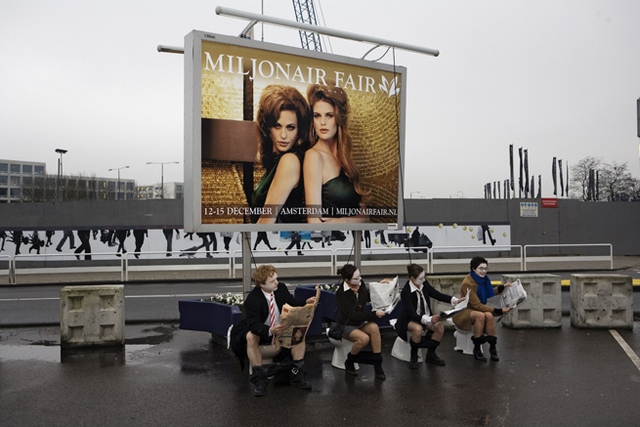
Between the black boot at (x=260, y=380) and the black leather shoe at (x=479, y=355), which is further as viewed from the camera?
the black leather shoe at (x=479, y=355)

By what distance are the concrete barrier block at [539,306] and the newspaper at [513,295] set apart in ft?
6.91

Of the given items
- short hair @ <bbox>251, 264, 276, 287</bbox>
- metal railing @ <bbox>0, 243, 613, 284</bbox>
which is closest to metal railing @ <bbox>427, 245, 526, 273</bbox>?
metal railing @ <bbox>0, 243, 613, 284</bbox>

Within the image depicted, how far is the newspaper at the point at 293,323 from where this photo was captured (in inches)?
276

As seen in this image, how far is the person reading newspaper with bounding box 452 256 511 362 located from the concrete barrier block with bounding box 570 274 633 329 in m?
2.76

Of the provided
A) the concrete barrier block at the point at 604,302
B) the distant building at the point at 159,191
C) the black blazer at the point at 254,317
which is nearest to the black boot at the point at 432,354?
the black blazer at the point at 254,317

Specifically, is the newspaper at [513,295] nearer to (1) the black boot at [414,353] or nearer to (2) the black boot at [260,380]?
(1) the black boot at [414,353]

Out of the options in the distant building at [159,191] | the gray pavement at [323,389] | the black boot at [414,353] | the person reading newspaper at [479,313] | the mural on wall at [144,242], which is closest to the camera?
the gray pavement at [323,389]

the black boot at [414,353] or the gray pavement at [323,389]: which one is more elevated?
the black boot at [414,353]

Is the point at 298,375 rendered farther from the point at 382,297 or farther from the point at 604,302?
the point at 604,302

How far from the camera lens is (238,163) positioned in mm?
9023

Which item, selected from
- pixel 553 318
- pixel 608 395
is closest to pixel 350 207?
A: pixel 553 318

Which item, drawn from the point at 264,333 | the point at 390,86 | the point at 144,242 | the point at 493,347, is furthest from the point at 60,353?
the point at 144,242

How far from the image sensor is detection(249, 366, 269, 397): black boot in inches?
272

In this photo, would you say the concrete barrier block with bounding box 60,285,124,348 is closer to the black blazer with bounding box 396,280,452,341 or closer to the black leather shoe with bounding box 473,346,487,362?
the black blazer with bounding box 396,280,452,341
